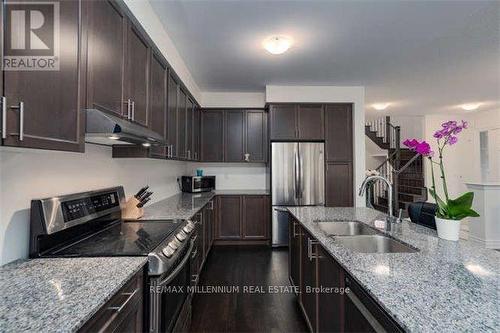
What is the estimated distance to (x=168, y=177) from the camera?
3.80 metres

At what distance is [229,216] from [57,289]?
3.60 metres

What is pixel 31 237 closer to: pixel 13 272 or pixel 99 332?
pixel 13 272

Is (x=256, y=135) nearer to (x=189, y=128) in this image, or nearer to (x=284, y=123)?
(x=284, y=123)

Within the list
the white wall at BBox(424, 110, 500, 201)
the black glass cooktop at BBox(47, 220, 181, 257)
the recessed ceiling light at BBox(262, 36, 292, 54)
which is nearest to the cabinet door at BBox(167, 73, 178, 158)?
the black glass cooktop at BBox(47, 220, 181, 257)

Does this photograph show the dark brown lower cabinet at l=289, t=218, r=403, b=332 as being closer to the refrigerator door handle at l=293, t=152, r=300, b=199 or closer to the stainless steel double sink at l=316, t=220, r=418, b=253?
the stainless steel double sink at l=316, t=220, r=418, b=253

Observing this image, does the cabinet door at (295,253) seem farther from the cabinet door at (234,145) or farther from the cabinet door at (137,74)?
the cabinet door at (234,145)

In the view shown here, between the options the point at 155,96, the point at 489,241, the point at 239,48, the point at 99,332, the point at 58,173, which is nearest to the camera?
the point at 99,332

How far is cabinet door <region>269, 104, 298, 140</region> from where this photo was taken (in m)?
4.42

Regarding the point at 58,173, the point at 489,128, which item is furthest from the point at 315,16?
the point at 489,128

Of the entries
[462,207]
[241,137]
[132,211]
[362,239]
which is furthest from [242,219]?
[462,207]

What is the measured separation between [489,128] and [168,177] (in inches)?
286

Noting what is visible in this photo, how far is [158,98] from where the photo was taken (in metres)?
2.38

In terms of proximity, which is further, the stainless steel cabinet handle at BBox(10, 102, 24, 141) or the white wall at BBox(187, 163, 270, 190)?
the white wall at BBox(187, 163, 270, 190)

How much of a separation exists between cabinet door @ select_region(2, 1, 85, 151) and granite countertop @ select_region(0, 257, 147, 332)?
51 centimetres
